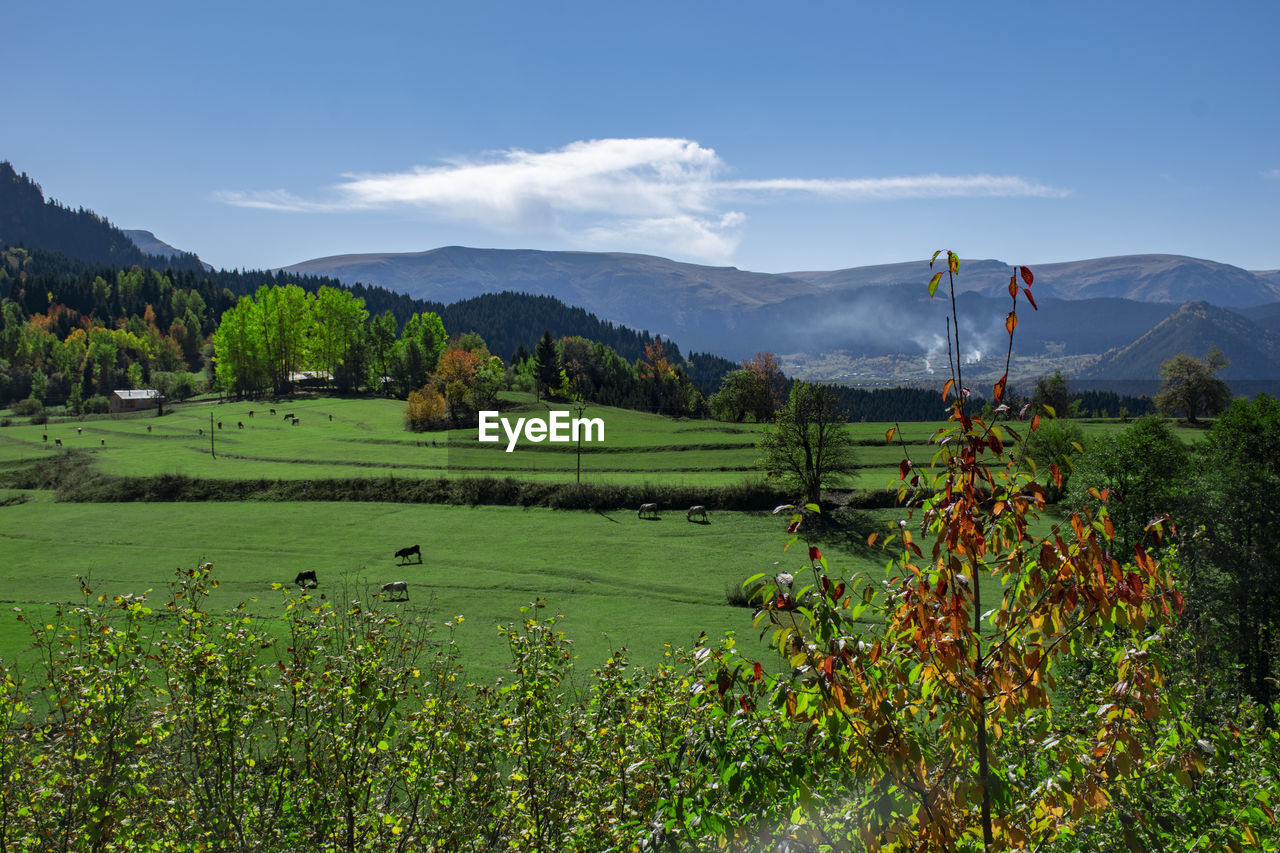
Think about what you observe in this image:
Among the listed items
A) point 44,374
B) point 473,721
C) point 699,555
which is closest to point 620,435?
point 699,555

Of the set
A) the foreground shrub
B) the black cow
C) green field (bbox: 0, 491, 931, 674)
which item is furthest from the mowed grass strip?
the foreground shrub

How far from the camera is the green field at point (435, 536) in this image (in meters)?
41.3

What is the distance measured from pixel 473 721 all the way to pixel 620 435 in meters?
89.0

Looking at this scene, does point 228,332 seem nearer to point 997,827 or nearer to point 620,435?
point 620,435

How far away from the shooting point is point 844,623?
5758 millimetres

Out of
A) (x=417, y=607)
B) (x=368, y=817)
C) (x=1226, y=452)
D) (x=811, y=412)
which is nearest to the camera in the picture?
(x=368, y=817)

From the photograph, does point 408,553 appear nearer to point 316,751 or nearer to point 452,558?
point 452,558

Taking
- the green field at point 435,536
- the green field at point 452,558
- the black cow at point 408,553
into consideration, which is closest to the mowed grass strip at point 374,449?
the green field at point 435,536

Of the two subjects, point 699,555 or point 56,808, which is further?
point 699,555

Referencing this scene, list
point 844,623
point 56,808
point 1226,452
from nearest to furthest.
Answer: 1. point 844,623
2. point 56,808
3. point 1226,452

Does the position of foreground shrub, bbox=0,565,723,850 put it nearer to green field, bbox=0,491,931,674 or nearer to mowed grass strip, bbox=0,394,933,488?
green field, bbox=0,491,931,674

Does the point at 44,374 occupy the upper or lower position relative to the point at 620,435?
upper

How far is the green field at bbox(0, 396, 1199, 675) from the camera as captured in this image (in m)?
41.3

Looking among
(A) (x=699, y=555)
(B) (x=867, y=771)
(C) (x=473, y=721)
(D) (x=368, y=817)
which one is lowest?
(A) (x=699, y=555)
